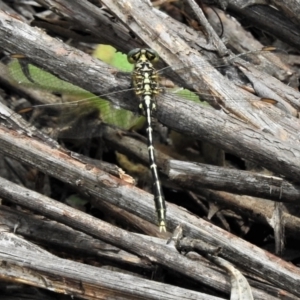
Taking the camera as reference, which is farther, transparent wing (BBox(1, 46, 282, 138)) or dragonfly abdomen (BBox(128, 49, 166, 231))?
transparent wing (BBox(1, 46, 282, 138))

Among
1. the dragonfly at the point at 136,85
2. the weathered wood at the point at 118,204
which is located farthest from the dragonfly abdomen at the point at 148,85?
the weathered wood at the point at 118,204

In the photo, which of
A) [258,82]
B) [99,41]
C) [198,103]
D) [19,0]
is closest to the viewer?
[198,103]

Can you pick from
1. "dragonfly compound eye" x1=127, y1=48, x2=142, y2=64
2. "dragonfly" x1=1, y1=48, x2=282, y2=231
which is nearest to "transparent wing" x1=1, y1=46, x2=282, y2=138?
"dragonfly" x1=1, y1=48, x2=282, y2=231

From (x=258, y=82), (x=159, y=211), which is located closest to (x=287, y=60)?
(x=258, y=82)

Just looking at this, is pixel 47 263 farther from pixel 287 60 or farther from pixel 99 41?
pixel 287 60

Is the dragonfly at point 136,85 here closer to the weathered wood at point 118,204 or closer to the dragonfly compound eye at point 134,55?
the dragonfly compound eye at point 134,55

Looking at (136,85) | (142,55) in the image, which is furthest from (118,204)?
(142,55)

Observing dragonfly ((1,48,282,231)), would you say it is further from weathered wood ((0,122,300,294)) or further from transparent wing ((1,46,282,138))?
Answer: weathered wood ((0,122,300,294))

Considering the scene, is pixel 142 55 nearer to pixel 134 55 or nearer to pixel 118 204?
pixel 134 55

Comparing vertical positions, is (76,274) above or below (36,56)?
below
